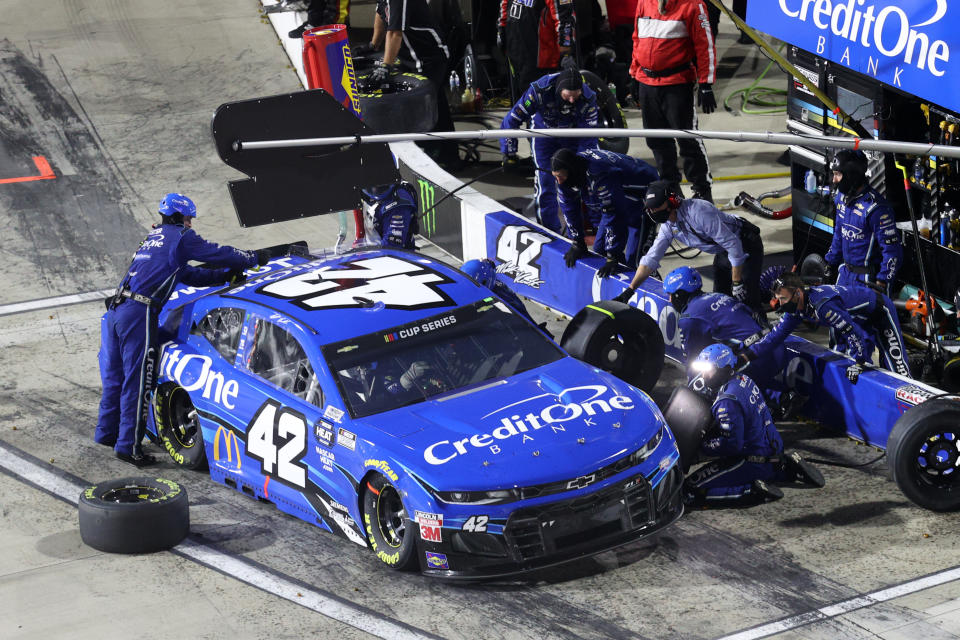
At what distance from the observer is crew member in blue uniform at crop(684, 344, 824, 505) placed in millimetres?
8781

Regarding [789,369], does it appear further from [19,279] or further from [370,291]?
[19,279]

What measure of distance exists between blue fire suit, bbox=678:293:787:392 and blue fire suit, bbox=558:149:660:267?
2.03 m

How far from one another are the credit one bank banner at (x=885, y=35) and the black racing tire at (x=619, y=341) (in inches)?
105

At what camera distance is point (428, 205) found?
14633 millimetres

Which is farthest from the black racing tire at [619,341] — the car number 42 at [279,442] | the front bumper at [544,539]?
the car number 42 at [279,442]

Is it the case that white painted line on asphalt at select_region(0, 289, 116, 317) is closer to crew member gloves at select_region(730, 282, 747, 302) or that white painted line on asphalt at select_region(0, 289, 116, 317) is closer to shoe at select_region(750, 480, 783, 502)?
crew member gloves at select_region(730, 282, 747, 302)

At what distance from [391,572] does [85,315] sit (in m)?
5.93

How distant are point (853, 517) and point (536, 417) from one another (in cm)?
219

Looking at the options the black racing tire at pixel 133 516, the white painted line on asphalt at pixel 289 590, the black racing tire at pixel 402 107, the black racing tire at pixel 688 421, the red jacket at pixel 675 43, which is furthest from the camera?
the black racing tire at pixel 402 107

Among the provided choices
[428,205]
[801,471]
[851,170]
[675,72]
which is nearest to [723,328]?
[801,471]

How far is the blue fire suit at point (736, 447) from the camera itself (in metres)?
8.78

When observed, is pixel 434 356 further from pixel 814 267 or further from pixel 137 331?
pixel 814 267

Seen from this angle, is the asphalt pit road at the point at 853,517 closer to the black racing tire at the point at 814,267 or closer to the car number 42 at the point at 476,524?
the car number 42 at the point at 476,524

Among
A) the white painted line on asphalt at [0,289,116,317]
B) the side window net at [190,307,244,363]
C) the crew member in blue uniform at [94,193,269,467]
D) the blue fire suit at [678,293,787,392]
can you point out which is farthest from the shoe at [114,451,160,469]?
the blue fire suit at [678,293,787,392]
